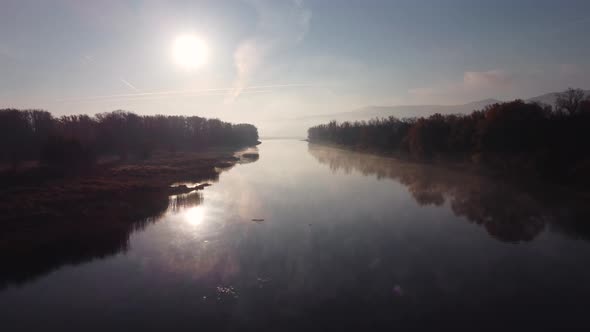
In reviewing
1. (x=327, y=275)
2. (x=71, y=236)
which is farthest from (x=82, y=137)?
(x=327, y=275)

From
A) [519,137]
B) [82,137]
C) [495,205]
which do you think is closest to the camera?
[495,205]

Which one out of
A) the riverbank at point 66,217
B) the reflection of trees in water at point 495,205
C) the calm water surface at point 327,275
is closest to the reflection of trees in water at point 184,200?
the riverbank at point 66,217

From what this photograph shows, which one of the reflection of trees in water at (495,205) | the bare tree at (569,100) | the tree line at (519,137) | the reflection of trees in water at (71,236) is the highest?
the bare tree at (569,100)

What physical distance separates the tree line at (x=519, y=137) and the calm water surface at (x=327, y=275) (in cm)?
1712

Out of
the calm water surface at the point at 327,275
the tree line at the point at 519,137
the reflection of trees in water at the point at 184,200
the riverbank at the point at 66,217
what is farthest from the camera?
the tree line at the point at 519,137

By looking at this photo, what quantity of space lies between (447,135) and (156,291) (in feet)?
A: 238

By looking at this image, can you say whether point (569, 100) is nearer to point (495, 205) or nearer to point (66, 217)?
point (495, 205)

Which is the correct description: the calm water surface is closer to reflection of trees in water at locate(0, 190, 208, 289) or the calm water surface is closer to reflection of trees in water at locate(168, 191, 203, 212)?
reflection of trees in water at locate(0, 190, 208, 289)

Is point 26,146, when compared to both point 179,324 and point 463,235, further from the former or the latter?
point 463,235

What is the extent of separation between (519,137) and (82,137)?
95.3 metres

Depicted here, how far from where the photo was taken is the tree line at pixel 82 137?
164 feet

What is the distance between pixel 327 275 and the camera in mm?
16250

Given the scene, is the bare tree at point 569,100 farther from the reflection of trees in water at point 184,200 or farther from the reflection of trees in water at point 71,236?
the reflection of trees in water at point 71,236

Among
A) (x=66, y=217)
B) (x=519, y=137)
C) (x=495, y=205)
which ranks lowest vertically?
(x=495, y=205)
